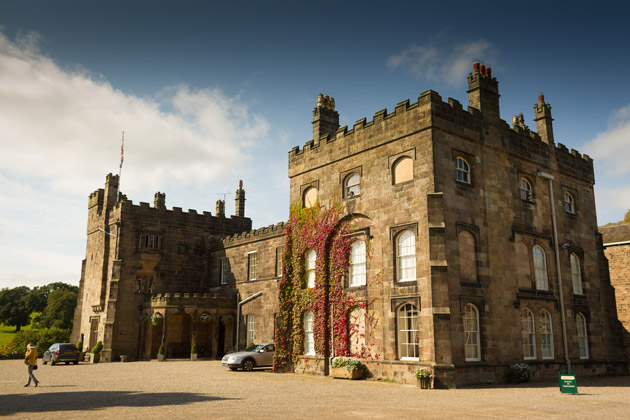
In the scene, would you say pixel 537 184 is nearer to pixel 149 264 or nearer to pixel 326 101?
pixel 326 101

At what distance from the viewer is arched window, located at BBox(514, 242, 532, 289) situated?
23125mm

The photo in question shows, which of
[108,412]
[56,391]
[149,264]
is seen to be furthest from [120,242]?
[108,412]

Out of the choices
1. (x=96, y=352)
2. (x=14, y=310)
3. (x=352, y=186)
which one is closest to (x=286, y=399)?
(x=352, y=186)

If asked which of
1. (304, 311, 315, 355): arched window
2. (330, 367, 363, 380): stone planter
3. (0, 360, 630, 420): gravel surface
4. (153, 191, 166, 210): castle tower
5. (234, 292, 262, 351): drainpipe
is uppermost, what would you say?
(153, 191, 166, 210): castle tower

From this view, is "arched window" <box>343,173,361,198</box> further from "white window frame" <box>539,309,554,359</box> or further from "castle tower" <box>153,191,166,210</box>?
"castle tower" <box>153,191,166,210</box>

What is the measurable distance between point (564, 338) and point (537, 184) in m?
7.39

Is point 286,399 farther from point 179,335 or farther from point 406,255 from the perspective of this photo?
point 179,335

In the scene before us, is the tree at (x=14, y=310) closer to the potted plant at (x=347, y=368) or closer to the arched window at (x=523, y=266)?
the potted plant at (x=347, y=368)

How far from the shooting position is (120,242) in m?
37.9

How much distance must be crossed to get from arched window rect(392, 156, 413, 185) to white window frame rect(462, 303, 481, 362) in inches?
228

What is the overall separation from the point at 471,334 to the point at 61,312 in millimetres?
64611

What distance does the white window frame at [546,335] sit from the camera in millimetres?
23361

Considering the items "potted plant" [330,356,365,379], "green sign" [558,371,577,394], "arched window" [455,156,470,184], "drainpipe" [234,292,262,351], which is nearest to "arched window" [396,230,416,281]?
"arched window" [455,156,470,184]

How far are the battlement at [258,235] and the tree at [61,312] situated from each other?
1633 inches
